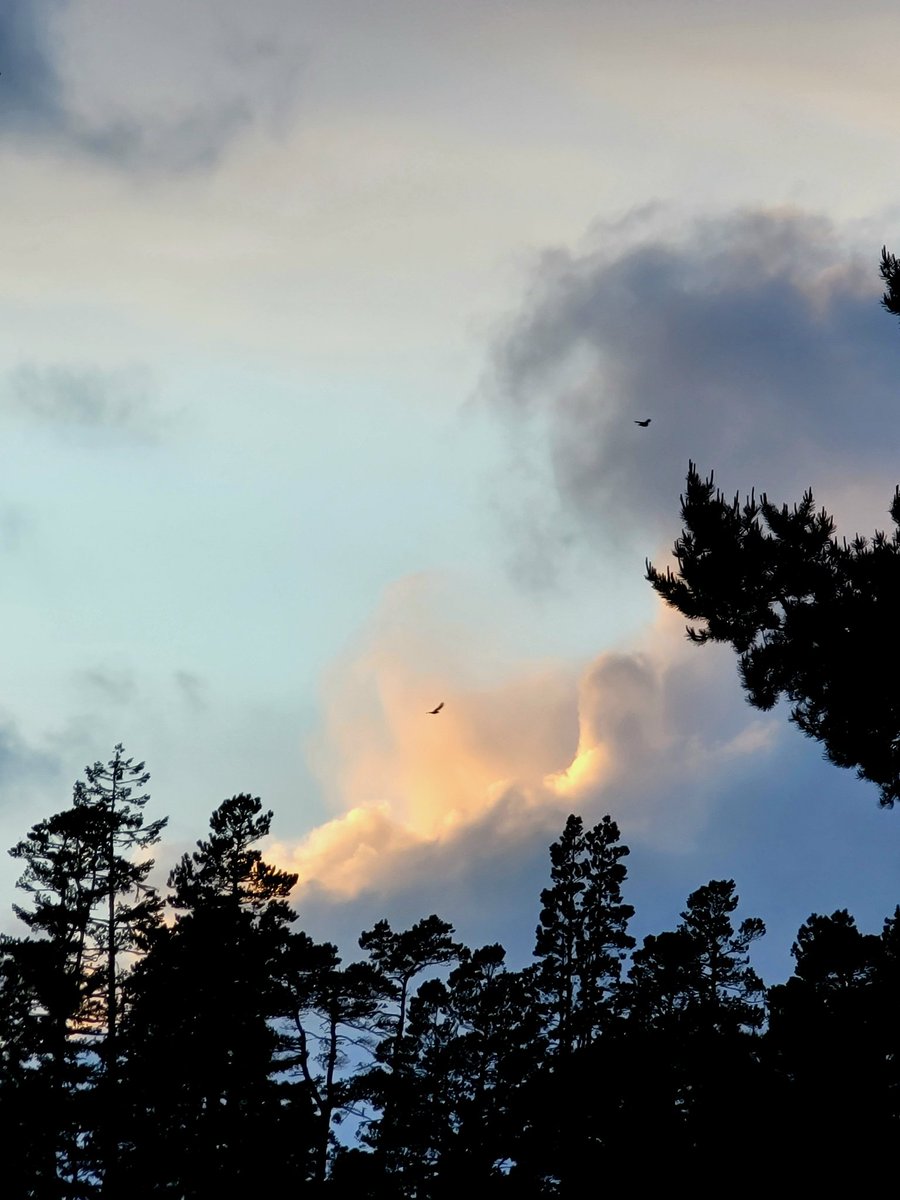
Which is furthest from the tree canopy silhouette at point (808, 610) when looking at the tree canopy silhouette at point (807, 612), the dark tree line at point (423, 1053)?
the dark tree line at point (423, 1053)

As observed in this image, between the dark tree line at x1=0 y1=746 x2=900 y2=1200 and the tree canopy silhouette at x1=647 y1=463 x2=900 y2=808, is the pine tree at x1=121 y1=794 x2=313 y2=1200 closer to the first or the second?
the dark tree line at x1=0 y1=746 x2=900 y2=1200

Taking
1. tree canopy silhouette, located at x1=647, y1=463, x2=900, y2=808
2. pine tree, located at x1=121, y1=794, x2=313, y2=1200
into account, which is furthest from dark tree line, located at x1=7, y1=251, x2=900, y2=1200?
tree canopy silhouette, located at x1=647, y1=463, x2=900, y2=808

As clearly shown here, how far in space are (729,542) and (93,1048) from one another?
24.4 m

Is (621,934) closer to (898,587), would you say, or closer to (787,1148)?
(787,1148)

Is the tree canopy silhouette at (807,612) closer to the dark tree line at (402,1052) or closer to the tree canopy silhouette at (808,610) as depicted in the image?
the tree canopy silhouette at (808,610)

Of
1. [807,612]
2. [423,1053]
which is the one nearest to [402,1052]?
[423,1053]

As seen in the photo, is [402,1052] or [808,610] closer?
[808,610]

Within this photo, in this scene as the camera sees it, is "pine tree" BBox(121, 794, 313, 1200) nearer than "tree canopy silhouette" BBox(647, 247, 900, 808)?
No

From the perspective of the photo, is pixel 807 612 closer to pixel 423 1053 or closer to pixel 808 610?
pixel 808 610

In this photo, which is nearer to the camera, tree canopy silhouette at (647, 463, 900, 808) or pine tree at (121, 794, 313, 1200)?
tree canopy silhouette at (647, 463, 900, 808)

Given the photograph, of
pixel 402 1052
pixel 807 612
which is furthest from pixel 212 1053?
pixel 807 612

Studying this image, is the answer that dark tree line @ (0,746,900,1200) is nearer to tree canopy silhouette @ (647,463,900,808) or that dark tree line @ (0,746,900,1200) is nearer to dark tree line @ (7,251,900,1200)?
dark tree line @ (7,251,900,1200)

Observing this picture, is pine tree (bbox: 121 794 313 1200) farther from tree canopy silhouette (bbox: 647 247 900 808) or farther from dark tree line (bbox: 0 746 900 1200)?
tree canopy silhouette (bbox: 647 247 900 808)

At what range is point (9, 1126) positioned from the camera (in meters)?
34.0
